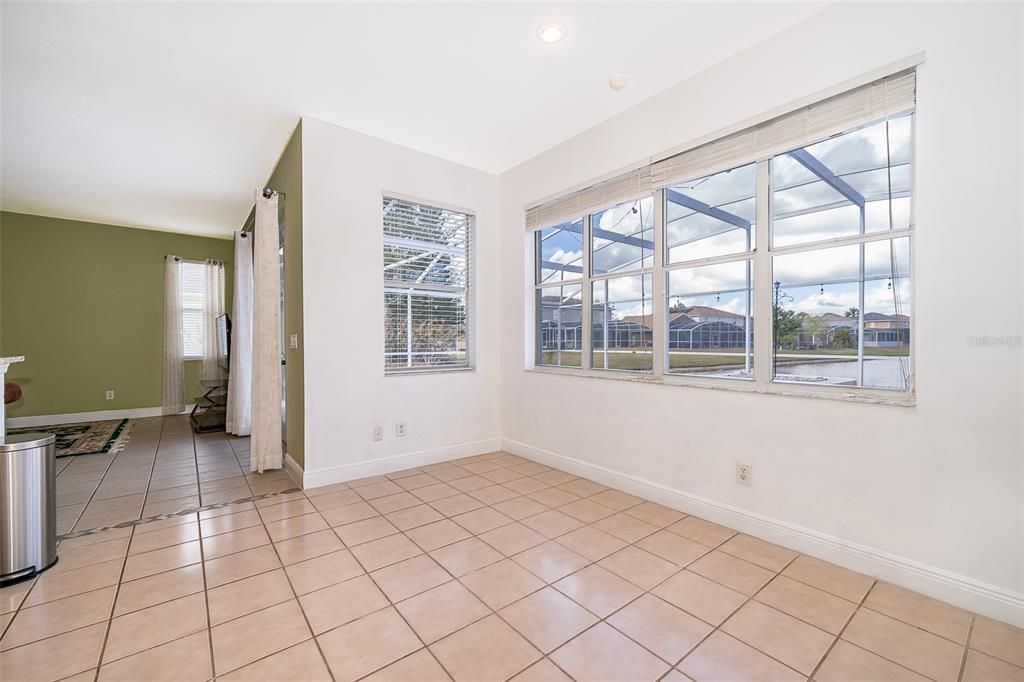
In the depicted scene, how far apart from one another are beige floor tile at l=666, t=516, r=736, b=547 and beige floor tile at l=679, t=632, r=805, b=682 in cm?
83

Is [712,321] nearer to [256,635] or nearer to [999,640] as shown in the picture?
[999,640]

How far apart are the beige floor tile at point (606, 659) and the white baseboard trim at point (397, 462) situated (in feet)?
7.73

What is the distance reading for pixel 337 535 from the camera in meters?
2.48

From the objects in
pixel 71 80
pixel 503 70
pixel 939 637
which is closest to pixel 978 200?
pixel 939 637

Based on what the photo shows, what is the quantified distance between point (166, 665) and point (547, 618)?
1.36 metres

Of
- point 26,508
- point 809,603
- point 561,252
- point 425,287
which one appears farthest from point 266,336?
point 809,603

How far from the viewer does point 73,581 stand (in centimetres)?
201

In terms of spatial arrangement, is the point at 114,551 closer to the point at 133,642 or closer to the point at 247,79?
the point at 133,642

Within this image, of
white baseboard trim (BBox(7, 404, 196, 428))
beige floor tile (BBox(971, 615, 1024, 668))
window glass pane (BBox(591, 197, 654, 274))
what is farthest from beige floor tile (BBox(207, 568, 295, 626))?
white baseboard trim (BBox(7, 404, 196, 428))

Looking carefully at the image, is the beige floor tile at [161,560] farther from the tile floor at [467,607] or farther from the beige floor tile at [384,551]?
the beige floor tile at [384,551]

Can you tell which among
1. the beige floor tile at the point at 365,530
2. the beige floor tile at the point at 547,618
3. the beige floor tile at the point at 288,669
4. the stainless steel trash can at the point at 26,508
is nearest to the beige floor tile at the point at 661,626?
the beige floor tile at the point at 547,618

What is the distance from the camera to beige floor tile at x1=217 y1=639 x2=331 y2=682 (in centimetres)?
142

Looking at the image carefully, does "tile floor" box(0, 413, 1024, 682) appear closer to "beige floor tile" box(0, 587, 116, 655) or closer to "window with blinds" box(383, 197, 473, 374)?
"beige floor tile" box(0, 587, 116, 655)

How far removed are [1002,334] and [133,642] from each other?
356 cm
